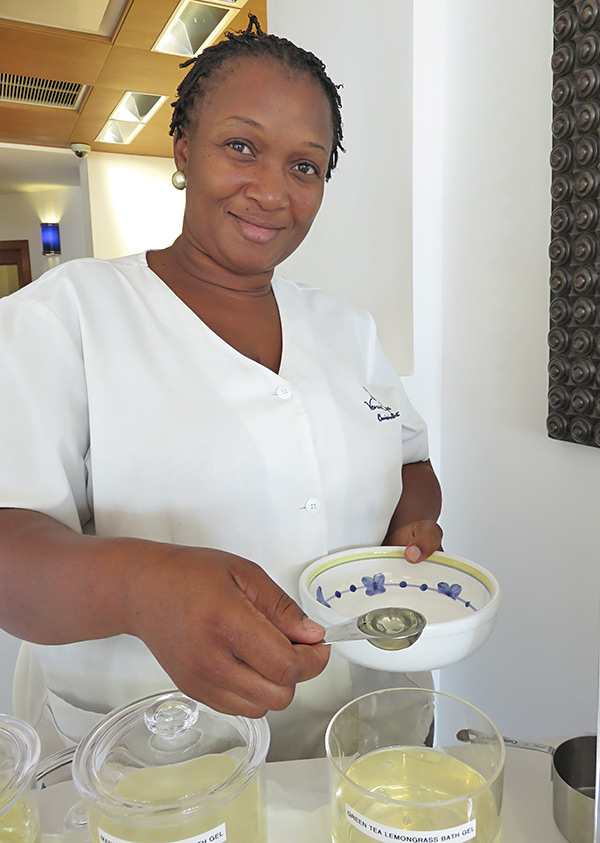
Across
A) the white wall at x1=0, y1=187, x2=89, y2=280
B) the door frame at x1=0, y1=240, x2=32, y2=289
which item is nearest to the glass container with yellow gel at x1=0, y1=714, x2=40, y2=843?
the white wall at x1=0, y1=187, x2=89, y2=280

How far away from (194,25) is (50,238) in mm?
4130

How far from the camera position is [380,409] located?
0.93 metres

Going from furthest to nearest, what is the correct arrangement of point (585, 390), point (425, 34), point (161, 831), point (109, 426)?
point (425, 34) → point (585, 390) → point (109, 426) → point (161, 831)

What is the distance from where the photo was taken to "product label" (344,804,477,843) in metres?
0.36

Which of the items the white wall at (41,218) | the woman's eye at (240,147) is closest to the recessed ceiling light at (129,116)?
the white wall at (41,218)

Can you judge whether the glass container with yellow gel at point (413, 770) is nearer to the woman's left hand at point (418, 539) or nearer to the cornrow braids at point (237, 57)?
the woman's left hand at point (418, 539)

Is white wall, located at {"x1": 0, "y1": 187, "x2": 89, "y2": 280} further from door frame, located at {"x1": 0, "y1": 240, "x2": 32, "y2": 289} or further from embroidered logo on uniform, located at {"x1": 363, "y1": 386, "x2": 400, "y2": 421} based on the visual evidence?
embroidered logo on uniform, located at {"x1": 363, "y1": 386, "x2": 400, "y2": 421}

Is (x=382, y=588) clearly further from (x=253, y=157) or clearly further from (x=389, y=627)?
(x=253, y=157)

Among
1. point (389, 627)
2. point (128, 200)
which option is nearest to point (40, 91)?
point (128, 200)

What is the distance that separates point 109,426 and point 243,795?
44cm

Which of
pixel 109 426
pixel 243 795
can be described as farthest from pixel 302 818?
pixel 109 426

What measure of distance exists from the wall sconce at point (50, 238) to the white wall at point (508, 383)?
5864 mm

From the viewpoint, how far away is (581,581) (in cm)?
122

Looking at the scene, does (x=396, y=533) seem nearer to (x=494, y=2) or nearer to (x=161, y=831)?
(x=161, y=831)
